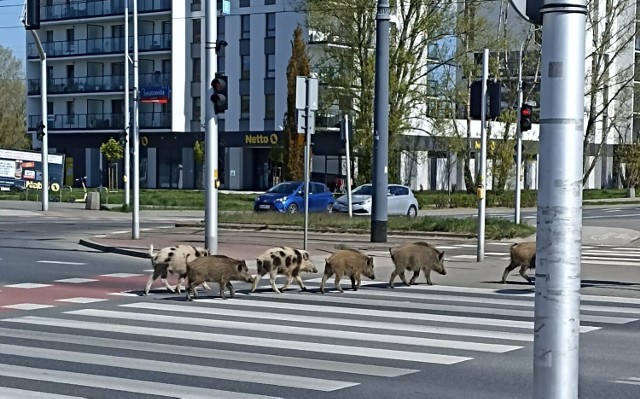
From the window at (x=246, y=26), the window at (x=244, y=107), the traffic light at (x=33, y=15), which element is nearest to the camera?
the traffic light at (x=33, y=15)

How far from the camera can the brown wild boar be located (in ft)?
58.5

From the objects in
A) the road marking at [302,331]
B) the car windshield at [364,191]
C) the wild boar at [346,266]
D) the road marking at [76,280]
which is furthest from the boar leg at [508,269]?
the car windshield at [364,191]

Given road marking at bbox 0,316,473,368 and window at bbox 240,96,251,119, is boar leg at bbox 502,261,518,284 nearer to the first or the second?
road marking at bbox 0,316,473,368

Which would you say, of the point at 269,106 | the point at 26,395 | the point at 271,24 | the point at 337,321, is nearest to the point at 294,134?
the point at 269,106

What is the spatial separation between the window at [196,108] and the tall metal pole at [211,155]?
55.2 m

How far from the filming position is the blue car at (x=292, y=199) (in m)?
43.3

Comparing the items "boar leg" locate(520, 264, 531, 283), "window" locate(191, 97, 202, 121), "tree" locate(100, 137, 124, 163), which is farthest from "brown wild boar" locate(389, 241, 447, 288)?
"window" locate(191, 97, 202, 121)

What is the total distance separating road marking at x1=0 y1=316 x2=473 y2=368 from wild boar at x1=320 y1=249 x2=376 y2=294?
4280 millimetres

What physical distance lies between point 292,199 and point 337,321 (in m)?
29.8

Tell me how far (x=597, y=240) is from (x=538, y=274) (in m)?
26.6

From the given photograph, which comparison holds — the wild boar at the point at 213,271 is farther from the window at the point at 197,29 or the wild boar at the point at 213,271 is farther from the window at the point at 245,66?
the window at the point at 197,29

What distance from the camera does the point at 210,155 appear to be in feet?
74.2

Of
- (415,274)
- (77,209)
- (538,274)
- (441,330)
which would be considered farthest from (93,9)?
(538,274)

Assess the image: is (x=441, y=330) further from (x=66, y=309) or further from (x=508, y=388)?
(x=66, y=309)
